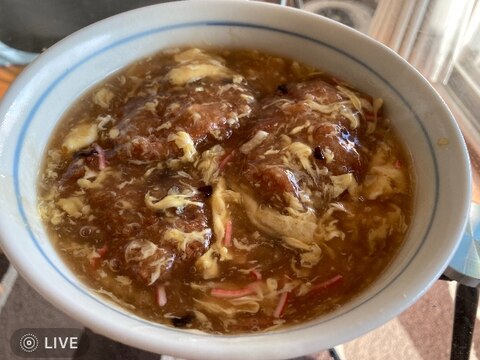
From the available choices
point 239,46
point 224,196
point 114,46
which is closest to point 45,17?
point 114,46

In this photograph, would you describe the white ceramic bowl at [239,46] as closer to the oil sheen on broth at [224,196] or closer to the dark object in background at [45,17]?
the oil sheen on broth at [224,196]

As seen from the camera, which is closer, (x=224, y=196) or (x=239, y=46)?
(x=224, y=196)

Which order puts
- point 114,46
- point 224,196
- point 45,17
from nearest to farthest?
point 224,196, point 114,46, point 45,17

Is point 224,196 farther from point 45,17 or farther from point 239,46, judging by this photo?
point 45,17

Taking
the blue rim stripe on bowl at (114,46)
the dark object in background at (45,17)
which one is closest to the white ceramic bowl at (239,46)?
the blue rim stripe on bowl at (114,46)

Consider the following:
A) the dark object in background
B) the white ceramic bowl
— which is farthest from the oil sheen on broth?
the dark object in background

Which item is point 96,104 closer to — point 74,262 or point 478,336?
point 74,262
